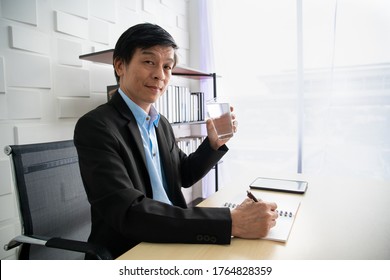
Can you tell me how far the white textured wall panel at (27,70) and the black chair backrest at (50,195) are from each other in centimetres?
60

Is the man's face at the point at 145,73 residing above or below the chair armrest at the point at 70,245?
above

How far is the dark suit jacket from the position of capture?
27.8 inches

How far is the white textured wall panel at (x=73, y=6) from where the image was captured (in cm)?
156

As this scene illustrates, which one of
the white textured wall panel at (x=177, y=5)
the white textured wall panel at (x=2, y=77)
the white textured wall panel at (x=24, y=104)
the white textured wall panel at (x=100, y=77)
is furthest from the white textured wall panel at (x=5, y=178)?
the white textured wall panel at (x=177, y=5)

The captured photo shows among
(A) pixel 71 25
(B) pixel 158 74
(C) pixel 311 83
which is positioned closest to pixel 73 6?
(A) pixel 71 25

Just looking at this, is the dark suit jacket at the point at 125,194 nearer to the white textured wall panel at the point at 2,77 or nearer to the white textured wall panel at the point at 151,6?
the white textured wall panel at the point at 2,77

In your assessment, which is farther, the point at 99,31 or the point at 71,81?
the point at 99,31

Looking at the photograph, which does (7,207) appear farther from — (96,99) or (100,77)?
(100,77)

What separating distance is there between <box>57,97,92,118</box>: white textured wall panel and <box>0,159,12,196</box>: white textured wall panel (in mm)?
379

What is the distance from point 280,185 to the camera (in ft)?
4.28

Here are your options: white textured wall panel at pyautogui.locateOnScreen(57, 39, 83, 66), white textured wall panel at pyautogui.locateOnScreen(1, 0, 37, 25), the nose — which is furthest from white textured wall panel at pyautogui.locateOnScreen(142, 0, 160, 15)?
the nose

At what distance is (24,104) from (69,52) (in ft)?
1.39
